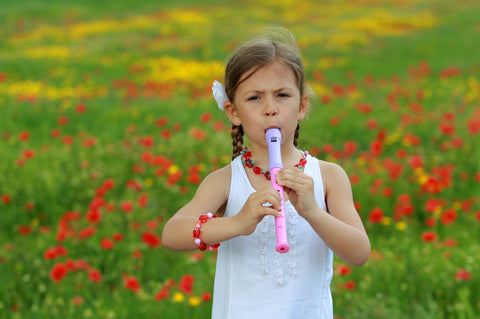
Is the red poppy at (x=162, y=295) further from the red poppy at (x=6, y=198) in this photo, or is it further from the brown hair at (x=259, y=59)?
the red poppy at (x=6, y=198)

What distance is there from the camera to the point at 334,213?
1.60 m

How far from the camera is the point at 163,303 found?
2.64 meters

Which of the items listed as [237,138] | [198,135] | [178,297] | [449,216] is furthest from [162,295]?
[198,135]

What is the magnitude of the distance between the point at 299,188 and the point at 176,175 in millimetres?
2372

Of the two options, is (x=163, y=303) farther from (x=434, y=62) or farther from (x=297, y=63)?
(x=434, y=62)

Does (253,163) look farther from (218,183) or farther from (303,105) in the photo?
(303,105)

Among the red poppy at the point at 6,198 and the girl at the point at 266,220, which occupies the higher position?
the red poppy at the point at 6,198

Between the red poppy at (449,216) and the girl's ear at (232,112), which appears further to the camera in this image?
the red poppy at (449,216)

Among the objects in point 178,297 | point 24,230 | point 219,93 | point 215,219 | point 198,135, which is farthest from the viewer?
point 198,135

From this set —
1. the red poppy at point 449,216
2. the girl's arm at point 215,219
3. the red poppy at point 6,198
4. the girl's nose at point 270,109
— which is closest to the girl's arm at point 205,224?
the girl's arm at point 215,219

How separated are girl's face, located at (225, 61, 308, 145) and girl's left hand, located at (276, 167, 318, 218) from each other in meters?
0.19

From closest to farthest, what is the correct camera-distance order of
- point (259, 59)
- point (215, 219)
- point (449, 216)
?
point (215, 219) < point (259, 59) < point (449, 216)

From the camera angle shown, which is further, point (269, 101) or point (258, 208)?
point (269, 101)

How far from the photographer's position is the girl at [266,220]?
5.04 ft
